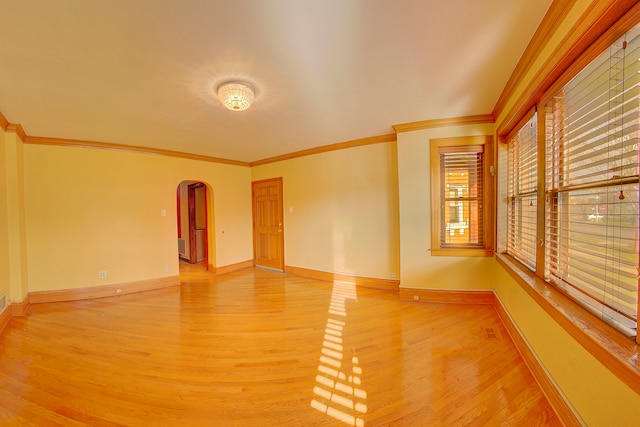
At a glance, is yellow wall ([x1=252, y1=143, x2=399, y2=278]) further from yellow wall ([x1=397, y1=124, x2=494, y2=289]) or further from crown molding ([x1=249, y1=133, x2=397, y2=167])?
yellow wall ([x1=397, y1=124, x2=494, y2=289])

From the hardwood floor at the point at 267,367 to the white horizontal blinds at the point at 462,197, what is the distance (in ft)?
3.02

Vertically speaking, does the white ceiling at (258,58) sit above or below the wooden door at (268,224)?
above

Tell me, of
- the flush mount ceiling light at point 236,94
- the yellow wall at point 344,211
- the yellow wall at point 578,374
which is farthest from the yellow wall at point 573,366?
the flush mount ceiling light at point 236,94

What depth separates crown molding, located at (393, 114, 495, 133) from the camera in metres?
2.97

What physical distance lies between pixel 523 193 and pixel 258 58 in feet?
8.95

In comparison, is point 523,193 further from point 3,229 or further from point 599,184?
point 3,229

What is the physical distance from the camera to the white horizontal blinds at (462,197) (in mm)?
3119

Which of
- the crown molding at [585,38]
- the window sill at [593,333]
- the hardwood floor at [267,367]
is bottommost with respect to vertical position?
the hardwood floor at [267,367]

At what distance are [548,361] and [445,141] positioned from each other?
2485 millimetres

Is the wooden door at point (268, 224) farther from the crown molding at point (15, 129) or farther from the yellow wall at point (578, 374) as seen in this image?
the yellow wall at point (578, 374)

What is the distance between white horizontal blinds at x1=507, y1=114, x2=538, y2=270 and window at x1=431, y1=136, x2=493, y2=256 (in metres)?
0.32

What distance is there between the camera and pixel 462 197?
316 centimetres

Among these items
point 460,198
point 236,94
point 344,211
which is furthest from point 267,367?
point 460,198

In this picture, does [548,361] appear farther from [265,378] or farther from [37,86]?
[37,86]
